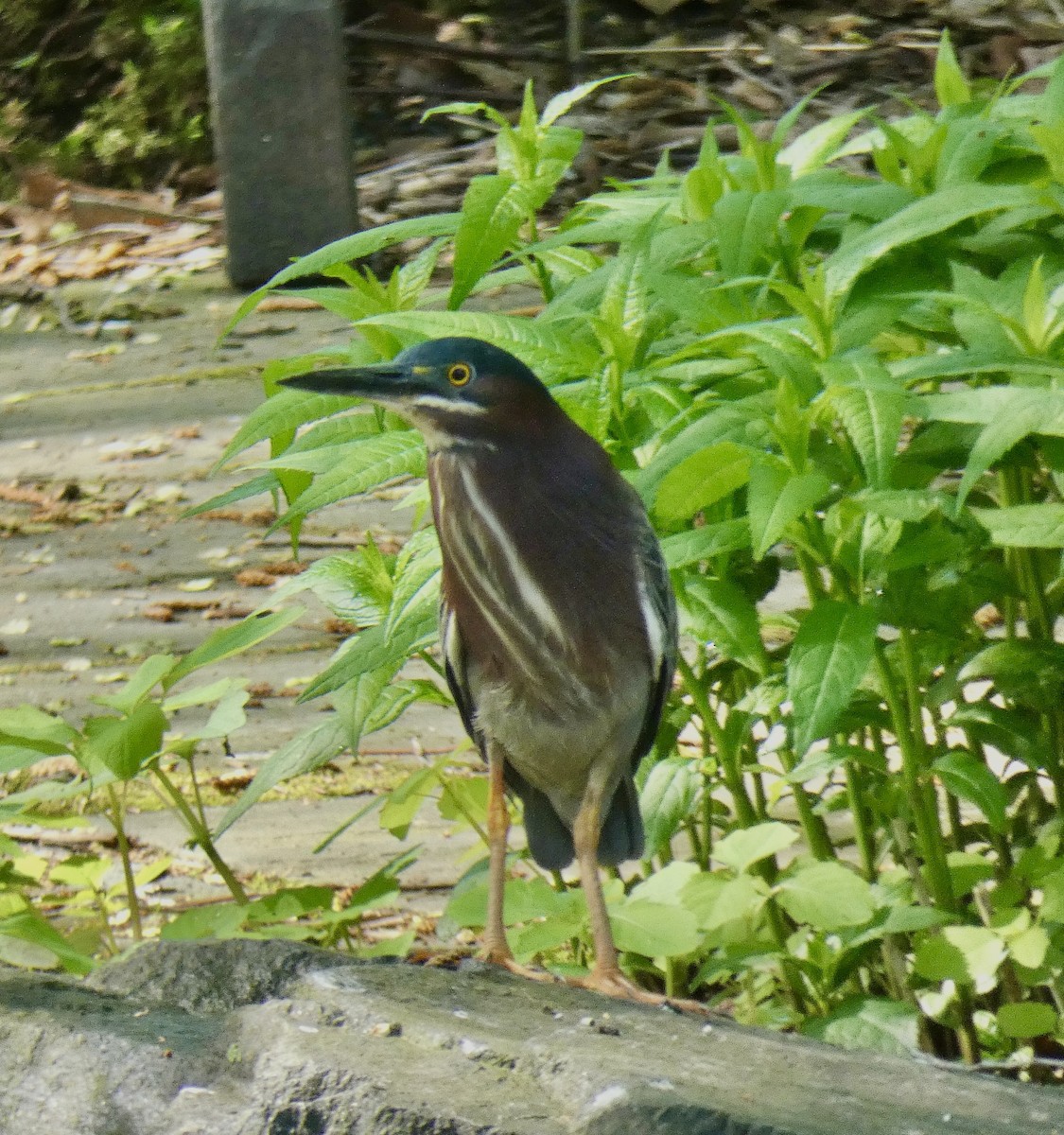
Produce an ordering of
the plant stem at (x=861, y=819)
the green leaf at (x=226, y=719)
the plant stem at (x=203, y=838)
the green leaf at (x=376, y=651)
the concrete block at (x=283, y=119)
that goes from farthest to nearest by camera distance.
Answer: the concrete block at (x=283, y=119)
the plant stem at (x=203, y=838)
the green leaf at (x=226, y=719)
the plant stem at (x=861, y=819)
the green leaf at (x=376, y=651)

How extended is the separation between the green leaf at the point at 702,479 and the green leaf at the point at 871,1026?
87cm

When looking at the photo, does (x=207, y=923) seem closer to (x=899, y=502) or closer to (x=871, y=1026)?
(x=871, y=1026)

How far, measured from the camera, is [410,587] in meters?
2.86

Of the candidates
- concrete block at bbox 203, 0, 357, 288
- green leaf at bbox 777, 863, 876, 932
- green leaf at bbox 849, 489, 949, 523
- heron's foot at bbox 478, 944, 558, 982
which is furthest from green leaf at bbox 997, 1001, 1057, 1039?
concrete block at bbox 203, 0, 357, 288

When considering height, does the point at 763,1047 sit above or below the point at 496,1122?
below

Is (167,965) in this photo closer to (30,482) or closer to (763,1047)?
(763,1047)

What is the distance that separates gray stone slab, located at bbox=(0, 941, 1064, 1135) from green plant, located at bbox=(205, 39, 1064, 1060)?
278 mm

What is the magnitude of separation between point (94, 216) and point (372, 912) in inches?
252

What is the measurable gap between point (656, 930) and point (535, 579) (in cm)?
57

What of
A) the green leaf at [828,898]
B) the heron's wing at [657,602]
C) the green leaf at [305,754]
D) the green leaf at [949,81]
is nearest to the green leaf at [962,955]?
the green leaf at [828,898]

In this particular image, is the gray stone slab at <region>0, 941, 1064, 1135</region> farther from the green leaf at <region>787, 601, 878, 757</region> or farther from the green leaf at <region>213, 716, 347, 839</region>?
the green leaf at <region>787, 601, 878, 757</region>

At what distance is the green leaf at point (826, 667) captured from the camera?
8.02ft

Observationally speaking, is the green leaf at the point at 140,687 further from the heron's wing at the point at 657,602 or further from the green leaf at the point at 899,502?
the green leaf at the point at 899,502

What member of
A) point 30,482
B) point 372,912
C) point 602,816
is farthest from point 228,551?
point 602,816
